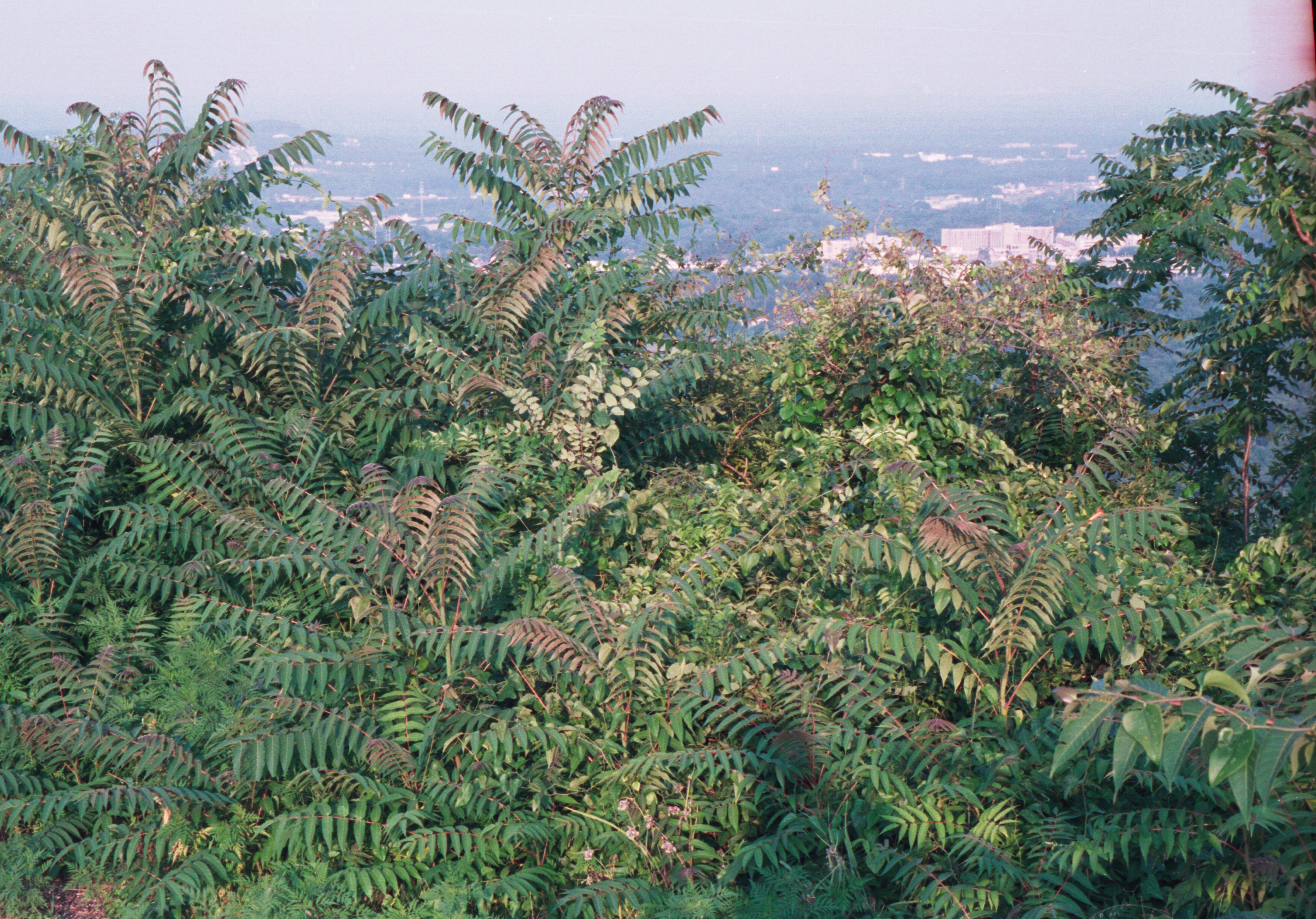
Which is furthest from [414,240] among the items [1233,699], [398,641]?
[1233,699]

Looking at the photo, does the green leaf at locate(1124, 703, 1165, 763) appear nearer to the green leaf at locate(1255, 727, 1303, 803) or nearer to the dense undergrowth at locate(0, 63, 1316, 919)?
the dense undergrowth at locate(0, 63, 1316, 919)

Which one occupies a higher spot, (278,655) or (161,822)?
(278,655)

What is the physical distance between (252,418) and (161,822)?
267 centimetres

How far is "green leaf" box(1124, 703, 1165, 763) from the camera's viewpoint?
182 cm

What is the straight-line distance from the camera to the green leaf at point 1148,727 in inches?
71.8

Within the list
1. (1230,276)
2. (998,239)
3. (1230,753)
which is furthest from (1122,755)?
(998,239)

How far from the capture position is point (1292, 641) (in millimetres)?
2242

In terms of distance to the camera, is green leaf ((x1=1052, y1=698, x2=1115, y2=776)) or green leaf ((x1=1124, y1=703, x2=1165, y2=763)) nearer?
green leaf ((x1=1124, y1=703, x2=1165, y2=763))

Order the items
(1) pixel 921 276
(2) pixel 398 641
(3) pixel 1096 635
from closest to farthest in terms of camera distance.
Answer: (3) pixel 1096 635
(2) pixel 398 641
(1) pixel 921 276

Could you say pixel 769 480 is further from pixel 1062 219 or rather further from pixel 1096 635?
pixel 1062 219

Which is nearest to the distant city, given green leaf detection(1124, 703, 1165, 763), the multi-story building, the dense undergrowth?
the multi-story building

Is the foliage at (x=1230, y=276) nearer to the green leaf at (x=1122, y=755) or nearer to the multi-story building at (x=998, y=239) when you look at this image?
the multi-story building at (x=998, y=239)

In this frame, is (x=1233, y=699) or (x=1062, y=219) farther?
(x=1062, y=219)

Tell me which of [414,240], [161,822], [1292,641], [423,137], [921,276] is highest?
[423,137]
